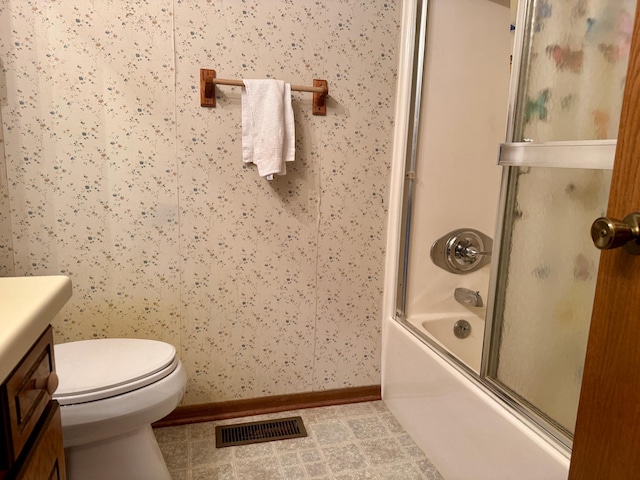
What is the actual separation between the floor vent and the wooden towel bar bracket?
1.30 meters

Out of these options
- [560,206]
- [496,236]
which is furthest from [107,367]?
[560,206]

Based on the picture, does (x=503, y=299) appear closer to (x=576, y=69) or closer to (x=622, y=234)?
(x=576, y=69)

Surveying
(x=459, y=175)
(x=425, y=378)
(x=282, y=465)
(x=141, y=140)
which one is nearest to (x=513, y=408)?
(x=425, y=378)

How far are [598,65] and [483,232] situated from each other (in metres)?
0.98

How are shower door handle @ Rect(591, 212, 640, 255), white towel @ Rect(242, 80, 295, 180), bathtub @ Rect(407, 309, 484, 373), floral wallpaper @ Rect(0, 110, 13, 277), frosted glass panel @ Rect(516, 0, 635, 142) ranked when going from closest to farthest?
1. shower door handle @ Rect(591, 212, 640, 255)
2. frosted glass panel @ Rect(516, 0, 635, 142)
3. floral wallpaper @ Rect(0, 110, 13, 277)
4. white towel @ Rect(242, 80, 295, 180)
5. bathtub @ Rect(407, 309, 484, 373)

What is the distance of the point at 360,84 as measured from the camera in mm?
1812

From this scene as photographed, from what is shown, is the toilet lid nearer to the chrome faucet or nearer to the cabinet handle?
the cabinet handle

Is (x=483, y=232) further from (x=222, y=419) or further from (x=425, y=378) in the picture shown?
(x=222, y=419)

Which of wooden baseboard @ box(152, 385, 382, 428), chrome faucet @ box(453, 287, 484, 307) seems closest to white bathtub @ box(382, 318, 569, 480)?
wooden baseboard @ box(152, 385, 382, 428)

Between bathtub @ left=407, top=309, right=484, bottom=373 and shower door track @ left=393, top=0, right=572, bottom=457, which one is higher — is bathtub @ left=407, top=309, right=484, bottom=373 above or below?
below

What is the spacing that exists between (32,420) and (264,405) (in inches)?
51.6

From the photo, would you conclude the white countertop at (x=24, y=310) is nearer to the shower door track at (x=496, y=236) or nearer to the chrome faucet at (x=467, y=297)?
the shower door track at (x=496, y=236)

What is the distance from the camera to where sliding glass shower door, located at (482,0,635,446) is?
1035mm

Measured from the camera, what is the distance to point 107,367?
1.30 m
